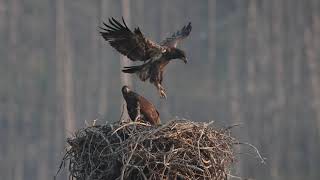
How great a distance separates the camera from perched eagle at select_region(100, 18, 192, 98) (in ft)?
18.2

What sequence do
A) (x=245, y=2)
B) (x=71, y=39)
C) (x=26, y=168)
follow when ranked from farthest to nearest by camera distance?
(x=245, y=2), (x=71, y=39), (x=26, y=168)

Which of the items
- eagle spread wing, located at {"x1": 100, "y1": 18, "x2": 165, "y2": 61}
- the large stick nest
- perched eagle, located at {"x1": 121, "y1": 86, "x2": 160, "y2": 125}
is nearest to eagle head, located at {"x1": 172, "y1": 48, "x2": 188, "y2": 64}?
eagle spread wing, located at {"x1": 100, "y1": 18, "x2": 165, "y2": 61}

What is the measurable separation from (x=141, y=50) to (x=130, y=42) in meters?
0.10

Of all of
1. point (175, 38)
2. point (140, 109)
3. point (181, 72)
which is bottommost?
point (140, 109)

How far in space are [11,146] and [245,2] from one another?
11315 millimetres

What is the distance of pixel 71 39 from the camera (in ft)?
102

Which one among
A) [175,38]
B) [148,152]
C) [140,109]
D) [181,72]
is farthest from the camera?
[181,72]

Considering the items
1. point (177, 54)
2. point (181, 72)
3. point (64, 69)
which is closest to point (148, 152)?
point (177, 54)

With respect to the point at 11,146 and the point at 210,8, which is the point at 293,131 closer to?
the point at 210,8

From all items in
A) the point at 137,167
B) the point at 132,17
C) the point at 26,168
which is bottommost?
the point at 26,168

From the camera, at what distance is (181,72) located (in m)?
32.3

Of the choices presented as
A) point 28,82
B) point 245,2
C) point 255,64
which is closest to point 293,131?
point 255,64

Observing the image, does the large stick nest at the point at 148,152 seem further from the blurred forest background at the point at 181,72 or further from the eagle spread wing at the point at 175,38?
the blurred forest background at the point at 181,72

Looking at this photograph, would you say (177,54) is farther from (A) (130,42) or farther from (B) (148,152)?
(B) (148,152)
